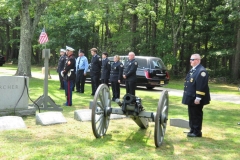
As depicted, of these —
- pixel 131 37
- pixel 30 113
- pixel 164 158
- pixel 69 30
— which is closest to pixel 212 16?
pixel 131 37

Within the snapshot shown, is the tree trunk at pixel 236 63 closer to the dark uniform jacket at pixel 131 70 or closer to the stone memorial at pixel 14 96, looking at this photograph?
the dark uniform jacket at pixel 131 70

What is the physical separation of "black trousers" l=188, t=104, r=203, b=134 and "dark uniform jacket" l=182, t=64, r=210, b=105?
0.16 meters

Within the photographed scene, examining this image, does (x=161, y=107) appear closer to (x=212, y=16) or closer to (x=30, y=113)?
(x=30, y=113)

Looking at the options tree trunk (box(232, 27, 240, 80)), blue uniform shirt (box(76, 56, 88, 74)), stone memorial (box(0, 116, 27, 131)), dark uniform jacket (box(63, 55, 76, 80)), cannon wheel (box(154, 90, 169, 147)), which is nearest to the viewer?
cannon wheel (box(154, 90, 169, 147))

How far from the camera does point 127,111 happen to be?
5.79 metres

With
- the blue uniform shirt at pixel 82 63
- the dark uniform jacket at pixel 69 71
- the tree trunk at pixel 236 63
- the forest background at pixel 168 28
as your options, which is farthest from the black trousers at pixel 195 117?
the tree trunk at pixel 236 63

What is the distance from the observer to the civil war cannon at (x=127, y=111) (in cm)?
546

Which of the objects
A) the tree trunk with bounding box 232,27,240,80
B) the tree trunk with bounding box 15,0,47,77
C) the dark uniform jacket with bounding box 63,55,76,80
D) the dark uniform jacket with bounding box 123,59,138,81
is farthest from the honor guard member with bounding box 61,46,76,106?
the tree trunk with bounding box 232,27,240,80

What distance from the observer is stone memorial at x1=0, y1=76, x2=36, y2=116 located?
7781 mm

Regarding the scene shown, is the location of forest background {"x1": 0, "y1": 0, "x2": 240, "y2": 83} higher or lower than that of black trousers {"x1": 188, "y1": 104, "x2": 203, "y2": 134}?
higher

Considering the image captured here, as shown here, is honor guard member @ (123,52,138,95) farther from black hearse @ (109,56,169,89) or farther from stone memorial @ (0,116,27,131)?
black hearse @ (109,56,169,89)

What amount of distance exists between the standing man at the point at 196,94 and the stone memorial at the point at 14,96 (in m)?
3.95

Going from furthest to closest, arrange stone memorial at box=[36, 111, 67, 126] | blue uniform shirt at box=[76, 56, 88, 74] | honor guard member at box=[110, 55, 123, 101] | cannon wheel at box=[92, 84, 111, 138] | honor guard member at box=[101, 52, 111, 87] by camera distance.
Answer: blue uniform shirt at box=[76, 56, 88, 74] < honor guard member at box=[101, 52, 111, 87] < honor guard member at box=[110, 55, 123, 101] < stone memorial at box=[36, 111, 67, 126] < cannon wheel at box=[92, 84, 111, 138]

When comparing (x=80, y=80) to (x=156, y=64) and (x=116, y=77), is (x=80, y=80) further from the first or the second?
(x=156, y=64)
